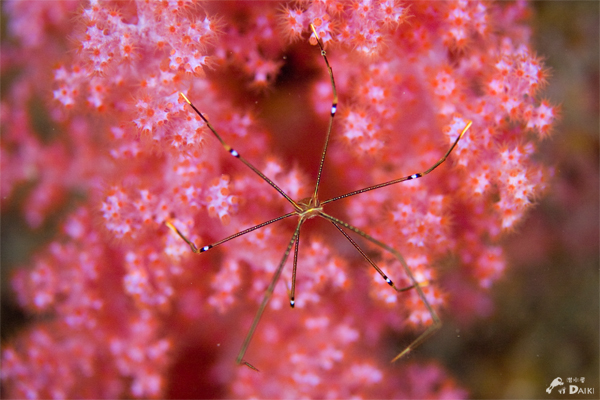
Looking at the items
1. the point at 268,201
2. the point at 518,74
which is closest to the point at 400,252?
the point at 268,201

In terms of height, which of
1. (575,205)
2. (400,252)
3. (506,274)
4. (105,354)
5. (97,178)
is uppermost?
(575,205)

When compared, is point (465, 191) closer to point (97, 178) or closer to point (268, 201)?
point (268, 201)
